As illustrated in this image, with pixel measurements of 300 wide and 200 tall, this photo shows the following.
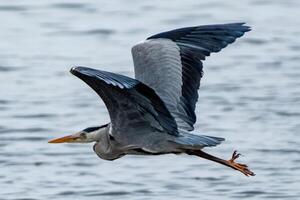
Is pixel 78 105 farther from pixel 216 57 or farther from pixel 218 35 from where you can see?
pixel 218 35

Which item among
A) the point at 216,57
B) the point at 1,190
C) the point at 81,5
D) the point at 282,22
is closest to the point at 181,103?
the point at 1,190

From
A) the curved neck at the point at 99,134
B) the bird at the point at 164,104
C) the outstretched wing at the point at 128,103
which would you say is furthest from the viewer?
the curved neck at the point at 99,134

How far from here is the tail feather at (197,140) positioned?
8.52m

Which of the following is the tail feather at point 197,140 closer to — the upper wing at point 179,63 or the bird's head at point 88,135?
the upper wing at point 179,63

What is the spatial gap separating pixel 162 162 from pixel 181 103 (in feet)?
8.45

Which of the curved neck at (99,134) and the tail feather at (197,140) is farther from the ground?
the tail feather at (197,140)

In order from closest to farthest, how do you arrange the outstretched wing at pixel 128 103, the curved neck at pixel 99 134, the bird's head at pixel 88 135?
the outstretched wing at pixel 128 103 → the curved neck at pixel 99 134 → the bird's head at pixel 88 135

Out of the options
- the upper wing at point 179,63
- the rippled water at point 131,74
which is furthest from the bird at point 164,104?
the rippled water at point 131,74

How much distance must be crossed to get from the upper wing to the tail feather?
0.91 feet

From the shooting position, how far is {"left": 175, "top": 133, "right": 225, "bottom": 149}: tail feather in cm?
852

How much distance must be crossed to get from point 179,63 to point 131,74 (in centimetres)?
486

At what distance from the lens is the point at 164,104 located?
8.46 m

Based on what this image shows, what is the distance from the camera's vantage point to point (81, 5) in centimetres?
1792

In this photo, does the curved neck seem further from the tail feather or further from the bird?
the tail feather
